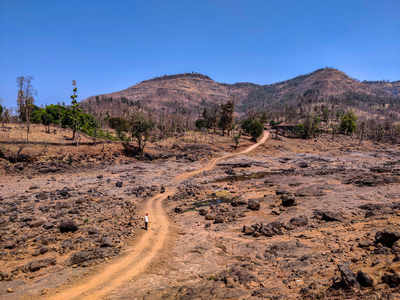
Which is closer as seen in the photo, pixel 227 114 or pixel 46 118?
pixel 46 118

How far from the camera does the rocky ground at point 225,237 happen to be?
1271cm

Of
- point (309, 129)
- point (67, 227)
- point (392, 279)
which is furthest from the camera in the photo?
point (309, 129)

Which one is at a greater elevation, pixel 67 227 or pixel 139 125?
pixel 139 125

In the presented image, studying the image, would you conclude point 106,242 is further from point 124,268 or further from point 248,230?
point 248,230

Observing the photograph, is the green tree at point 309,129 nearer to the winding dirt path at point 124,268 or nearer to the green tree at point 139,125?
the green tree at point 139,125

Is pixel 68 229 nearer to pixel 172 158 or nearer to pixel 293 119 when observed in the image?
pixel 172 158

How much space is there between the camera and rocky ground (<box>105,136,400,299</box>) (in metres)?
12.0

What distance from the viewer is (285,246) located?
57.4 feet

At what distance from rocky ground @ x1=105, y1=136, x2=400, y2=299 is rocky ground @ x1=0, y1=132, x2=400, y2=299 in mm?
70

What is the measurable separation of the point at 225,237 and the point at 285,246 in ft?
16.4

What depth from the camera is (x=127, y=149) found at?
6631 cm

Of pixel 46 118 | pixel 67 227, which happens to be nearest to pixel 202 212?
pixel 67 227

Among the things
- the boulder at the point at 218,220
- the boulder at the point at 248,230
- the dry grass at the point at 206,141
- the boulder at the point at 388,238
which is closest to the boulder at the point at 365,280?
the boulder at the point at 388,238

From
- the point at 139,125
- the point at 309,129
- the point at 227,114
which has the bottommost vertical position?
the point at 139,125
